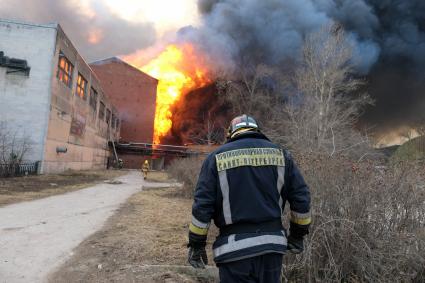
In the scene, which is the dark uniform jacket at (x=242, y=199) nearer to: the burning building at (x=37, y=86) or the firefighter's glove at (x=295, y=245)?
the firefighter's glove at (x=295, y=245)

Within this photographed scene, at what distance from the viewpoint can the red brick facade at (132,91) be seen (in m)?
46.5

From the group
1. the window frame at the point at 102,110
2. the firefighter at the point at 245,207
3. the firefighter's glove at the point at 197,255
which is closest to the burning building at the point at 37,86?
the window frame at the point at 102,110

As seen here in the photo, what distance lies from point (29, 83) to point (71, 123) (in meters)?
5.43

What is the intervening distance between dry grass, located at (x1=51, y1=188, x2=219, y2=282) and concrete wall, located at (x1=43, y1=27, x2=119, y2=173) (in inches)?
553

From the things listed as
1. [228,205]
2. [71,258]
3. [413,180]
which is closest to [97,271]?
[71,258]

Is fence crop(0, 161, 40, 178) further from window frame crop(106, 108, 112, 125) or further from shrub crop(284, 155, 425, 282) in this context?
window frame crop(106, 108, 112, 125)

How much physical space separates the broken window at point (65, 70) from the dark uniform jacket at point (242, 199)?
20.2 meters

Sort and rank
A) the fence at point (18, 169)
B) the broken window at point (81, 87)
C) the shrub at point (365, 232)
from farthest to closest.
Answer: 1. the broken window at point (81, 87)
2. the fence at point (18, 169)
3. the shrub at point (365, 232)

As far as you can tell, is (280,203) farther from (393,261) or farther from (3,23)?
(3,23)

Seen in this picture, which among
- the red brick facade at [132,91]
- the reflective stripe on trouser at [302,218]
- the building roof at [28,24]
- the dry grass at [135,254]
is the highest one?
the red brick facade at [132,91]

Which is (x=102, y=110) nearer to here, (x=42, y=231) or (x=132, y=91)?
(x=132, y=91)

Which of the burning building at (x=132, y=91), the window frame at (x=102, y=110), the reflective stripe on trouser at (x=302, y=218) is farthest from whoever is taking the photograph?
the burning building at (x=132, y=91)

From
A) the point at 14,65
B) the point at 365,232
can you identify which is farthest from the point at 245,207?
the point at 14,65

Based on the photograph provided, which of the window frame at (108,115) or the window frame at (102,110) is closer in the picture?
the window frame at (102,110)
